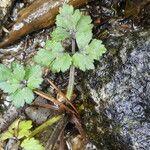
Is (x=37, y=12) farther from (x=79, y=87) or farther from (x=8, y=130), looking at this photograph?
(x=8, y=130)

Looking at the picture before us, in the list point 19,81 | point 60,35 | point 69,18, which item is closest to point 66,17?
point 69,18

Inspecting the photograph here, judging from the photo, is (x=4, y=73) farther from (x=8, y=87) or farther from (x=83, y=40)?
(x=83, y=40)

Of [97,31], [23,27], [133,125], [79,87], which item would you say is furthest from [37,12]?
[133,125]

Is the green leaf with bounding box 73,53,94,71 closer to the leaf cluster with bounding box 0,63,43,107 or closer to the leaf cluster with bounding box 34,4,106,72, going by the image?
the leaf cluster with bounding box 34,4,106,72

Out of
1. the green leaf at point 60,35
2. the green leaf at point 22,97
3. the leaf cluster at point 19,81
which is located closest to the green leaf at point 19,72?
the leaf cluster at point 19,81

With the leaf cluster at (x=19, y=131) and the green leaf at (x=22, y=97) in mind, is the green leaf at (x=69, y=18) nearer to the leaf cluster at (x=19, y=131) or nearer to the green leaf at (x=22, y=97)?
the green leaf at (x=22, y=97)

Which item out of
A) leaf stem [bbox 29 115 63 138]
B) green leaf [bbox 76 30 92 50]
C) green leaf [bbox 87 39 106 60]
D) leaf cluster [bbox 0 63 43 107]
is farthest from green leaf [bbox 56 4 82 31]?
leaf stem [bbox 29 115 63 138]
